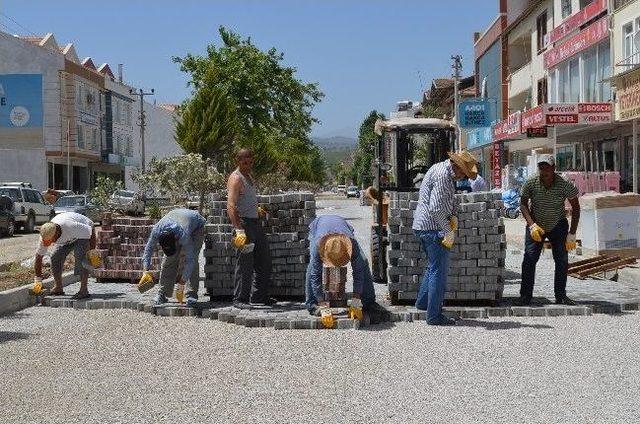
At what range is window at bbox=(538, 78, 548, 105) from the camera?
39638mm

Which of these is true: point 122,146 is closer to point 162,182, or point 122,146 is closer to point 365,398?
point 162,182

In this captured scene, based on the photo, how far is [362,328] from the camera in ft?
29.1

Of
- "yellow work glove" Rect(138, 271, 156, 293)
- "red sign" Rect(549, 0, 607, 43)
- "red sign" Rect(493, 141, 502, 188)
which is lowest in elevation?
"yellow work glove" Rect(138, 271, 156, 293)

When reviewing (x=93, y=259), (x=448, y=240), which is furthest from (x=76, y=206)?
(x=448, y=240)

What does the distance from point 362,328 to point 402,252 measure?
4.63 feet

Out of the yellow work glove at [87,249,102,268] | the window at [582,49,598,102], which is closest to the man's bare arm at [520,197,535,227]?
the yellow work glove at [87,249,102,268]

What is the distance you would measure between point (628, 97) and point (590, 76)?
6.37 metres

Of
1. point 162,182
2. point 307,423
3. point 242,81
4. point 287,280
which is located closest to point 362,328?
point 287,280

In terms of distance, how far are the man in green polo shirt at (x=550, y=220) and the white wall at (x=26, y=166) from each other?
175 ft

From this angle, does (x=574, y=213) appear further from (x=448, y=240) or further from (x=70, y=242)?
(x=70, y=242)

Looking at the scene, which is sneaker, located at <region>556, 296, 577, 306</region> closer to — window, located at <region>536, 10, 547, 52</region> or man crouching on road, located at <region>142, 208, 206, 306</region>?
man crouching on road, located at <region>142, 208, 206, 306</region>

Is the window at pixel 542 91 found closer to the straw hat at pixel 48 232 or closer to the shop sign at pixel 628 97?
the shop sign at pixel 628 97

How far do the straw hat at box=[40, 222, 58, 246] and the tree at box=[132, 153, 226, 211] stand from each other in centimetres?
1505

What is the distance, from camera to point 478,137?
159 feet
